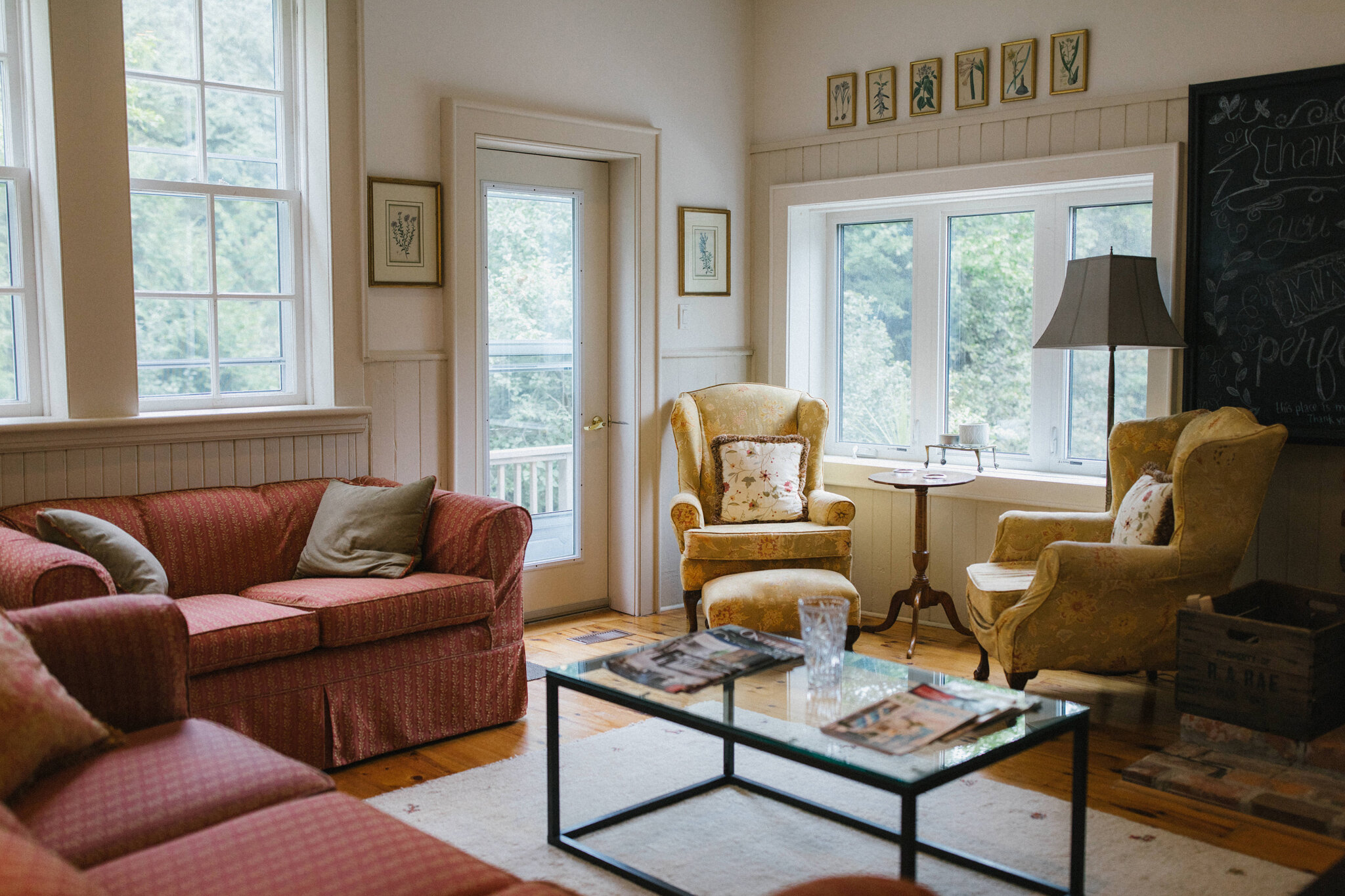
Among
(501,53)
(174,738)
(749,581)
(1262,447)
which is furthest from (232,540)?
(1262,447)

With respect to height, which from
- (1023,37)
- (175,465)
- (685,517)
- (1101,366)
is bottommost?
(685,517)

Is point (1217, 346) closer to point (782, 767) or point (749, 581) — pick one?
point (749, 581)

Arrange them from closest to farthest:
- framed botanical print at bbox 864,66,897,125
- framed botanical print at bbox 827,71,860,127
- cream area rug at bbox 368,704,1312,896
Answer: cream area rug at bbox 368,704,1312,896
framed botanical print at bbox 864,66,897,125
framed botanical print at bbox 827,71,860,127

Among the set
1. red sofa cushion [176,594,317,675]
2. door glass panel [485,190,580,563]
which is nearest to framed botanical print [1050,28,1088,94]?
door glass panel [485,190,580,563]

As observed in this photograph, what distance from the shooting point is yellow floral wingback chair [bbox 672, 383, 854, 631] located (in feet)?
14.7

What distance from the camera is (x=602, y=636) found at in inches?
188

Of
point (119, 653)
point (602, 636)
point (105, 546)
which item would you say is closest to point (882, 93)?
point (602, 636)

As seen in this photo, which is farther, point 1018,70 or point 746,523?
point 746,523

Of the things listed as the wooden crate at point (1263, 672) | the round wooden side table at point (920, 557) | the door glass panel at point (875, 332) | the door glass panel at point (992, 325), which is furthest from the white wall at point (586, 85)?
the wooden crate at point (1263, 672)

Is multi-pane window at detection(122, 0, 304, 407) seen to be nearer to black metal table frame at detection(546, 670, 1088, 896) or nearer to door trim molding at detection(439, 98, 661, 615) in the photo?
door trim molding at detection(439, 98, 661, 615)

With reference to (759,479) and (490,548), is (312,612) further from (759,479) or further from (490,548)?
(759,479)

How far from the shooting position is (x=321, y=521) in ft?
12.3

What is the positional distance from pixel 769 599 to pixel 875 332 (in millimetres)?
1727

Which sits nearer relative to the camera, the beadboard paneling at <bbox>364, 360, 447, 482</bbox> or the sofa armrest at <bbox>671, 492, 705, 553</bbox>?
the beadboard paneling at <bbox>364, 360, 447, 482</bbox>
